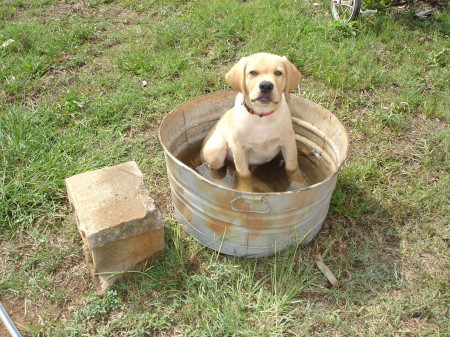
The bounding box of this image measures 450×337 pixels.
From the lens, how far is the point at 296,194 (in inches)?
79.5

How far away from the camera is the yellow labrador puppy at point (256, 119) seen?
2307 mm

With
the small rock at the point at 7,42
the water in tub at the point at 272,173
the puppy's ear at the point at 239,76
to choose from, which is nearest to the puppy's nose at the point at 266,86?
the puppy's ear at the point at 239,76

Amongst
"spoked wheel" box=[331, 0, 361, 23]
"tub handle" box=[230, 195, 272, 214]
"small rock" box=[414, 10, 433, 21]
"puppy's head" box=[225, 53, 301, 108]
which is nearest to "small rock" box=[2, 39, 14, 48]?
"puppy's head" box=[225, 53, 301, 108]

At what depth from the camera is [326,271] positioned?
2369 millimetres

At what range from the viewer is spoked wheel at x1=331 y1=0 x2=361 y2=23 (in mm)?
4473

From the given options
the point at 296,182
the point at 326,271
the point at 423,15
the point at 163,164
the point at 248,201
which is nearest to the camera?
the point at 248,201

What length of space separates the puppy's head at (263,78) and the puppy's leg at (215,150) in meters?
0.42

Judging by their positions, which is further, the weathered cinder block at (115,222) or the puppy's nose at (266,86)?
the puppy's nose at (266,86)

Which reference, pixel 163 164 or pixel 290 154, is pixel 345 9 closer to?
pixel 290 154

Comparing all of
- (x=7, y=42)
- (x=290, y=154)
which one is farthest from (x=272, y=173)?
(x=7, y=42)

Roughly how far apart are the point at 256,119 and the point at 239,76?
29 centimetres

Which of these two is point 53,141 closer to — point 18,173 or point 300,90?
point 18,173

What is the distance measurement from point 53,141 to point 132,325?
1.76 m

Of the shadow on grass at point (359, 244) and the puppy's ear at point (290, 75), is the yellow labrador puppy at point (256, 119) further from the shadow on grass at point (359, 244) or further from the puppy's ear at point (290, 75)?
the shadow on grass at point (359, 244)
